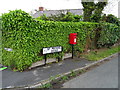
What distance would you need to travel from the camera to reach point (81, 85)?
3674mm

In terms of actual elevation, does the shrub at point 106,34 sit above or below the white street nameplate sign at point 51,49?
above

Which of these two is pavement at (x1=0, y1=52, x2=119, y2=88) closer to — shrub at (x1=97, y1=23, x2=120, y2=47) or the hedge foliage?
the hedge foliage

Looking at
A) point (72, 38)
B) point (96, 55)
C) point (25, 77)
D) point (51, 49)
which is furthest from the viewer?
point (96, 55)

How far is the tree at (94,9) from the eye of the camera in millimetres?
10023

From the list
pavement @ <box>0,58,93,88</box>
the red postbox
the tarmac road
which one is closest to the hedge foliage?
pavement @ <box>0,58,93,88</box>

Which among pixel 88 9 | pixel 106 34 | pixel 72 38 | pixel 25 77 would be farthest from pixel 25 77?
pixel 88 9

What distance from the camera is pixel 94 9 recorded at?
1049cm

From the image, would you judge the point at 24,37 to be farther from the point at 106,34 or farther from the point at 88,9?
the point at 88,9

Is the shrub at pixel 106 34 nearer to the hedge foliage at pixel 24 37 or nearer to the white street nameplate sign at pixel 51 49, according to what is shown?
the hedge foliage at pixel 24 37

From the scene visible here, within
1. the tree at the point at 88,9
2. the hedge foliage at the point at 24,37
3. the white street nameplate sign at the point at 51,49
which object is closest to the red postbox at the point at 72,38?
the hedge foliage at the point at 24,37

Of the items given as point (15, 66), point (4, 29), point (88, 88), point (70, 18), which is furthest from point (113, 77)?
point (70, 18)

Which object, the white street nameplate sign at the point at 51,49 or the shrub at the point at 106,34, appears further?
the shrub at the point at 106,34

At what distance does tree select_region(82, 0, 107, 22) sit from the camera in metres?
10.0

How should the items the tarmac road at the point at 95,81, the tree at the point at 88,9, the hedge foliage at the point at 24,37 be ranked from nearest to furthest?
the tarmac road at the point at 95,81 < the hedge foliage at the point at 24,37 < the tree at the point at 88,9
